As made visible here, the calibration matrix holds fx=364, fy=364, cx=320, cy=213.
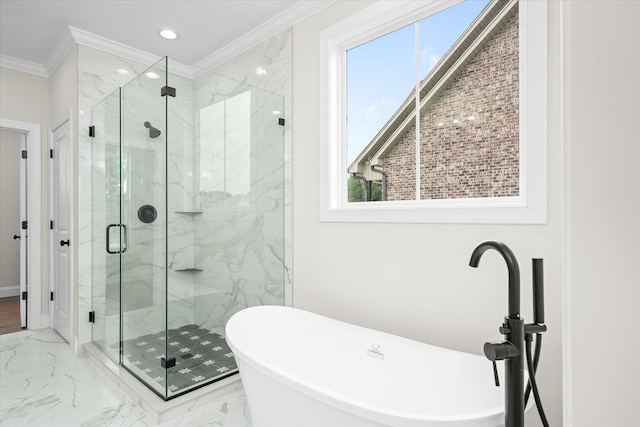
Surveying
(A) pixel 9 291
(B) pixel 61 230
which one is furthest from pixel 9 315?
(B) pixel 61 230

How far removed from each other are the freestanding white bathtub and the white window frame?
662 mm

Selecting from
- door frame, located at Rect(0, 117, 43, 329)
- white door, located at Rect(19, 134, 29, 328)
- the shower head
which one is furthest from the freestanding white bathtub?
white door, located at Rect(19, 134, 29, 328)

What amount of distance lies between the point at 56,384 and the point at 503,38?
3.50 metres

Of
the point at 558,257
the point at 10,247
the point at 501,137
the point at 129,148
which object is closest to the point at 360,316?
the point at 558,257

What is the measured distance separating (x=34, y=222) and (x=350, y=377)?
3594 millimetres

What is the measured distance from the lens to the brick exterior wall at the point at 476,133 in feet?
6.00

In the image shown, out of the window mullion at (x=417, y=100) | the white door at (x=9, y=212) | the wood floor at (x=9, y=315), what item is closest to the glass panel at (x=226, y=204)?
the window mullion at (x=417, y=100)

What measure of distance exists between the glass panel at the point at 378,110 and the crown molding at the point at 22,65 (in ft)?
10.6

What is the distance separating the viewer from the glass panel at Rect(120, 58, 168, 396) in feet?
7.56

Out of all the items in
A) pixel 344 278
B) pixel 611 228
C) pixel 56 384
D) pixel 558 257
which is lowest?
pixel 56 384

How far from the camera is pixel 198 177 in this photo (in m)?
2.87

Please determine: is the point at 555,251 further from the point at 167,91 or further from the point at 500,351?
the point at 167,91

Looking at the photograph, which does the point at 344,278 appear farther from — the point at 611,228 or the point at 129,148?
the point at 611,228

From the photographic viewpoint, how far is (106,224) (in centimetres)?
287
